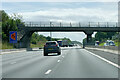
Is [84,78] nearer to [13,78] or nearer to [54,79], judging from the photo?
Result: [54,79]

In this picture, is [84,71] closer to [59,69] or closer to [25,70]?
[59,69]

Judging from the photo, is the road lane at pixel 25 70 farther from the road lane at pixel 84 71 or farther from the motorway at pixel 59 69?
the road lane at pixel 84 71

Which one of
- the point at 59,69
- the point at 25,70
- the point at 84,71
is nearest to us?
the point at 84,71

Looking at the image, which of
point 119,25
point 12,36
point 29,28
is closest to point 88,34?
point 119,25

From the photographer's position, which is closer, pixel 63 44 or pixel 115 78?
pixel 115 78

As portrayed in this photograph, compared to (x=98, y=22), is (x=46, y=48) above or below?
below

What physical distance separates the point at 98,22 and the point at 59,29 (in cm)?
1141

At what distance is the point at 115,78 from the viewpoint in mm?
11367

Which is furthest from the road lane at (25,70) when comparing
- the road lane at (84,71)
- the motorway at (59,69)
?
the road lane at (84,71)

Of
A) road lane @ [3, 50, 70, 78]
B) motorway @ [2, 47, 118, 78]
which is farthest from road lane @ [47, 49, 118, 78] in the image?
road lane @ [3, 50, 70, 78]

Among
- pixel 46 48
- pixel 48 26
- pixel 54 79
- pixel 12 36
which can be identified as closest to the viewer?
pixel 54 79

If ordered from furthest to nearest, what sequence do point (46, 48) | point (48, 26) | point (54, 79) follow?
point (48, 26) < point (46, 48) < point (54, 79)

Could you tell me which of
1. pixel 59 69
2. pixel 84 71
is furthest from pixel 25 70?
pixel 84 71

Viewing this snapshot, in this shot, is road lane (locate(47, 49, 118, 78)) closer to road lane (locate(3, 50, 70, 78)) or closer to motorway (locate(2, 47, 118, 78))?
motorway (locate(2, 47, 118, 78))
